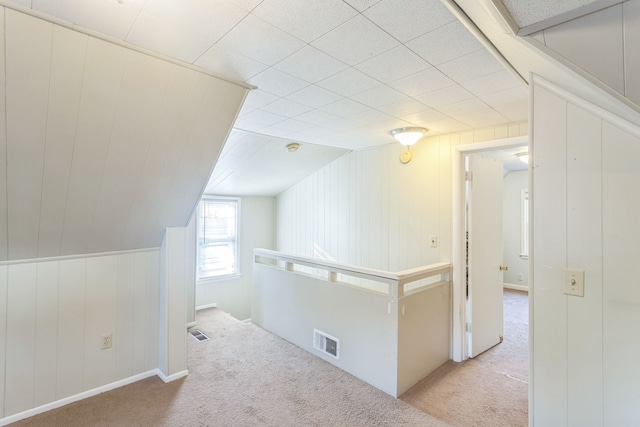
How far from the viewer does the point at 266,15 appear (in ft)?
4.04

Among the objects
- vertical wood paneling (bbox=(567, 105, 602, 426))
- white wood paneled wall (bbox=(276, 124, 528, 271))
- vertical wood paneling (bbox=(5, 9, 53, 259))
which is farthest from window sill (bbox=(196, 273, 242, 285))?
vertical wood paneling (bbox=(567, 105, 602, 426))

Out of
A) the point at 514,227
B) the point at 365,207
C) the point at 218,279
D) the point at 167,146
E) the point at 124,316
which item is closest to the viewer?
the point at 167,146

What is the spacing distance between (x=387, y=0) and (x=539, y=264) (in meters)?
1.32

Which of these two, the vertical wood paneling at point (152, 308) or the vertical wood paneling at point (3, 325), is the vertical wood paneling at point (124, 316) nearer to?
the vertical wood paneling at point (152, 308)

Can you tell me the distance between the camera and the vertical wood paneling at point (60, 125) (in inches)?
52.6

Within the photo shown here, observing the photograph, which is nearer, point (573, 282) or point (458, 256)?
point (573, 282)

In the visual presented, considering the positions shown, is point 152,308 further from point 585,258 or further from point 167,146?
point 585,258

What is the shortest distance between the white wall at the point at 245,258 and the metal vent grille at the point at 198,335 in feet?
3.55

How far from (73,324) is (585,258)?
3.19 m

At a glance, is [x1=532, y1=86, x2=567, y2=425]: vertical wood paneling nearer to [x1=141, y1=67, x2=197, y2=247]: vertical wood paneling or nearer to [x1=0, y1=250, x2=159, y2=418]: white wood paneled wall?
[x1=141, y1=67, x2=197, y2=247]: vertical wood paneling

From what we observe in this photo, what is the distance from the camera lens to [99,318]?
2406 millimetres

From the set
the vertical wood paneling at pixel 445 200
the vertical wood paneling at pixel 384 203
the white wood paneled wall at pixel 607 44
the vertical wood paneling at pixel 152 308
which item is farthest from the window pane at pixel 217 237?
the white wood paneled wall at pixel 607 44

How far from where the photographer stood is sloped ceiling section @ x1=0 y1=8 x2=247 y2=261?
4.45 ft

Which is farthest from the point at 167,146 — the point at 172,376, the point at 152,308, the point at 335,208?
the point at 335,208
